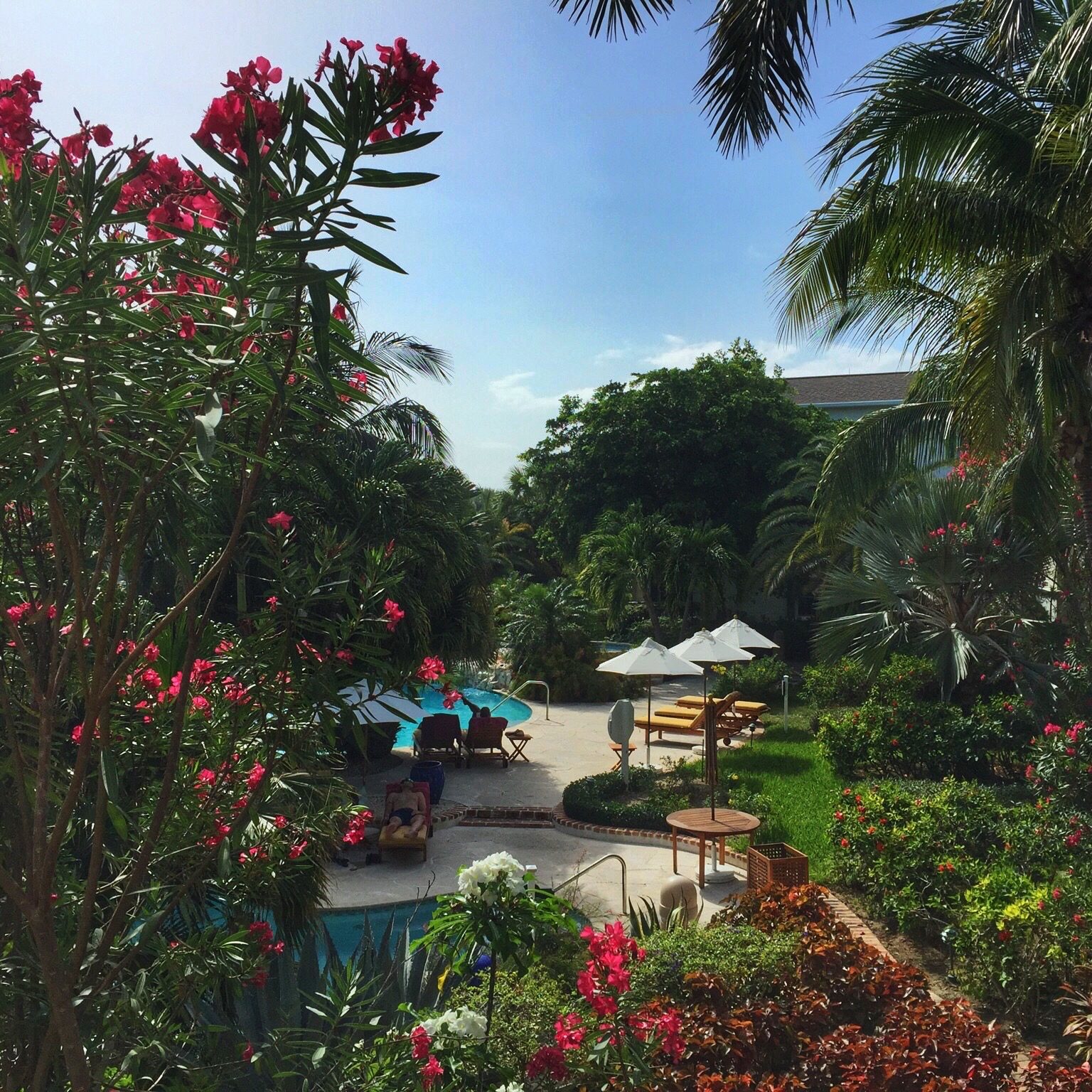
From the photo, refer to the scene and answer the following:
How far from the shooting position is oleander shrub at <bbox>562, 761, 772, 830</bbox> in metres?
12.3

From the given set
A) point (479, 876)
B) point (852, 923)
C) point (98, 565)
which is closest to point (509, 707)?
point (852, 923)

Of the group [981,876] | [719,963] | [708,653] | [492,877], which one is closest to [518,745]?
[708,653]

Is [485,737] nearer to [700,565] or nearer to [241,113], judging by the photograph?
[700,565]

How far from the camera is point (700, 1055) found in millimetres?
5141

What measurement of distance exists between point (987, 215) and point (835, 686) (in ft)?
39.5

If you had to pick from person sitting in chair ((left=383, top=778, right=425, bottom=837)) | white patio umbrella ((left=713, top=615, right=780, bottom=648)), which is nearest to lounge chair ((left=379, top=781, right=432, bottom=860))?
person sitting in chair ((left=383, top=778, right=425, bottom=837))

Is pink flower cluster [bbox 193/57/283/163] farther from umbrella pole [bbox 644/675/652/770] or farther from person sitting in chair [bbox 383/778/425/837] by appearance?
umbrella pole [bbox 644/675/652/770]

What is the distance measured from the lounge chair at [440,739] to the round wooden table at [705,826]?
6074 mm

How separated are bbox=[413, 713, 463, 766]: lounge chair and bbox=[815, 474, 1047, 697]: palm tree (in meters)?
6.20

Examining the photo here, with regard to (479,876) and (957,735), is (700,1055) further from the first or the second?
(957,735)

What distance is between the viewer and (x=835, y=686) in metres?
18.7

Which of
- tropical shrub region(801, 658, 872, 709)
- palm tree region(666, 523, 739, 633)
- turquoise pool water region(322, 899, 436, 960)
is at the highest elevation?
palm tree region(666, 523, 739, 633)

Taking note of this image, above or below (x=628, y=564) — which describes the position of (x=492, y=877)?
below

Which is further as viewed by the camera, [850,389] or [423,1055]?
[850,389]
